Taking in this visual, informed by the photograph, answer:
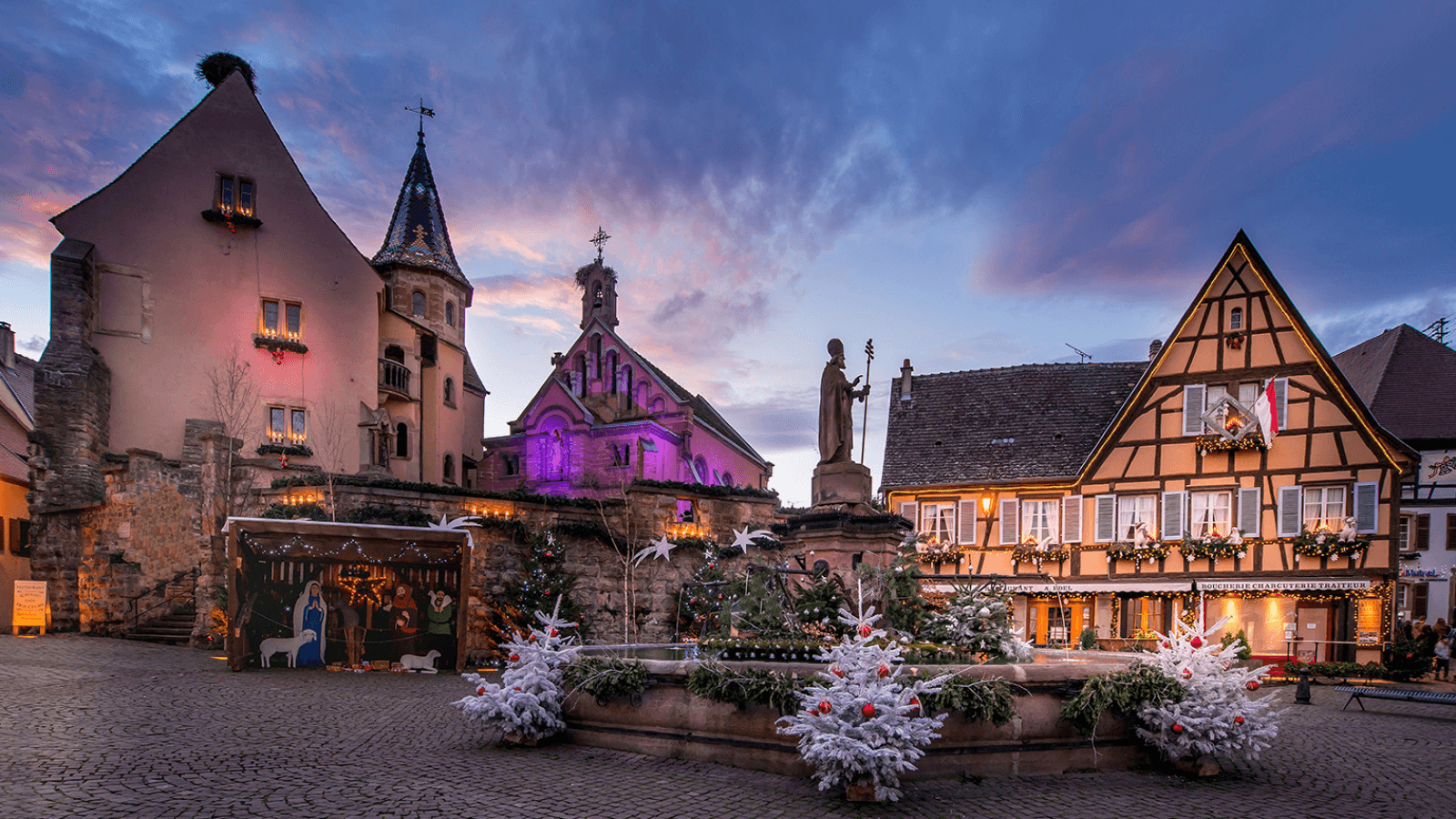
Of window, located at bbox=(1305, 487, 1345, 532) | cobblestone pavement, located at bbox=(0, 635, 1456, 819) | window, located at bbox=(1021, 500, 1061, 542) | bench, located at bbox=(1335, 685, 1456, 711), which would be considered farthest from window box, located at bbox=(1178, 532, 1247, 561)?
cobblestone pavement, located at bbox=(0, 635, 1456, 819)

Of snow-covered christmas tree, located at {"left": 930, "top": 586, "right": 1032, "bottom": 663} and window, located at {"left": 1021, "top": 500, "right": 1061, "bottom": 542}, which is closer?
snow-covered christmas tree, located at {"left": 930, "top": 586, "right": 1032, "bottom": 663}

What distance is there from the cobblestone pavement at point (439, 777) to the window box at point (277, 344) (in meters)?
15.7

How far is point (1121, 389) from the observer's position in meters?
27.7

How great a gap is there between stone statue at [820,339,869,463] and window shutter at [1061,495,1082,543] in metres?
16.9

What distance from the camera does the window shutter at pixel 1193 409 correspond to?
80.0ft

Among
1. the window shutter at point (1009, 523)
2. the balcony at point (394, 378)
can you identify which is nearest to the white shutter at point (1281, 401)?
the window shutter at point (1009, 523)

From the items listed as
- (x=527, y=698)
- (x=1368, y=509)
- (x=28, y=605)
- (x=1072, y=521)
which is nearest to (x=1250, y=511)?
(x=1368, y=509)

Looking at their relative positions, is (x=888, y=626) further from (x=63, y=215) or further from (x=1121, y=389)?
(x=63, y=215)

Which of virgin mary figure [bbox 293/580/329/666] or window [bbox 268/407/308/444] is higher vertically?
window [bbox 268/407/308/444]

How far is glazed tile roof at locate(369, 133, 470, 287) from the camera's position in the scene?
104ft

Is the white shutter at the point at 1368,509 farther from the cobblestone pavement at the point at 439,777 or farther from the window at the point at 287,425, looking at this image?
the window at the point at 287,425

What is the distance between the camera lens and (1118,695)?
8.01m

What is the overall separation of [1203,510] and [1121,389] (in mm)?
5047

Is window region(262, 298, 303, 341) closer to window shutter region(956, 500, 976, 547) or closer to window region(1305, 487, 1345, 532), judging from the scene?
window shutter region(956, 500, 976, 547)
